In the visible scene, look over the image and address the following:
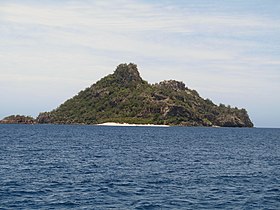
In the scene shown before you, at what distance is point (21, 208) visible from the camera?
3591 cm

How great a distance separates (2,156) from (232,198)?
1922 inches

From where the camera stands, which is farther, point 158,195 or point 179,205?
point 158,195

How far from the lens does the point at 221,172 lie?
6116 cm

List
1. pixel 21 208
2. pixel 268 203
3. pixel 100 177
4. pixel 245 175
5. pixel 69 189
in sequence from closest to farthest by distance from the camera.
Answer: pixel 21 208 < pixel 268 203 < pixel 69 189 < pixel 100 177 < pixel 245 175

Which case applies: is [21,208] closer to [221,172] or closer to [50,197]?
[50,197]

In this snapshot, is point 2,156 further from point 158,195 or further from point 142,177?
point 158,195

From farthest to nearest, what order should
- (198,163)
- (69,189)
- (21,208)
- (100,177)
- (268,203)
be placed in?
(198,163), (100,177), (69,189), (268,203), (21,208)

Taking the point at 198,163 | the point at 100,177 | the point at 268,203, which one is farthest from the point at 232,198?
the point at 198,163

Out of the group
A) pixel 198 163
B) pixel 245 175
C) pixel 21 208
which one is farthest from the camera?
pixel 198 163

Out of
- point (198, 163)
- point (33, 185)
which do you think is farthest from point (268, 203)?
point (198, 163)

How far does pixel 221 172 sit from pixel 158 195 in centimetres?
2152

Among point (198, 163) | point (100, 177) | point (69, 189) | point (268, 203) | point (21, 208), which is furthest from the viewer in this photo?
point (198, 163)

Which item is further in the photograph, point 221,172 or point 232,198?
point 221,172

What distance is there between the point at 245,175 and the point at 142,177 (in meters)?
15.3
